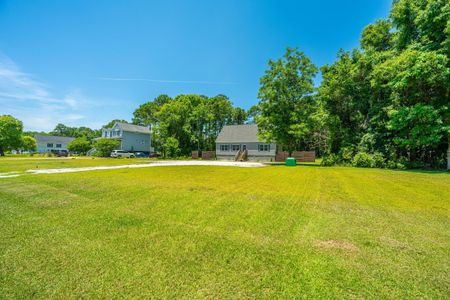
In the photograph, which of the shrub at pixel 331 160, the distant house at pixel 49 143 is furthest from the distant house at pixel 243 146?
the distant house at pixel 49 143

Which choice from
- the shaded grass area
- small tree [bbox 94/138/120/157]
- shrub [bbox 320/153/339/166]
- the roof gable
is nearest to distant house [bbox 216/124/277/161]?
shrub [bbox 320/153/339/166]

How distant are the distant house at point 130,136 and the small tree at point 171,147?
33.1ft

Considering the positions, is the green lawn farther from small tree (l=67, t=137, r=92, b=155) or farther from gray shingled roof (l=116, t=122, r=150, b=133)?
small tree (l=67, t=137, r=92, b=155)

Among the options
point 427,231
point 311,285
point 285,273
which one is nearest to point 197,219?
point 285,273

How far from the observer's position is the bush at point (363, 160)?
57.7 ft

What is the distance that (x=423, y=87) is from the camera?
621 inches

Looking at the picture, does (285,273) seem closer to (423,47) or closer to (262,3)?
(262,3)

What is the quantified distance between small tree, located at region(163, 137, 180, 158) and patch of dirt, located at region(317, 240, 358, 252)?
36.9 metres

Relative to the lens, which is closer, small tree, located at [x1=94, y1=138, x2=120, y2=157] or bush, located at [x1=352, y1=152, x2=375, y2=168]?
bush, located at [x1=352, y1=152, x2=375, y2=168]

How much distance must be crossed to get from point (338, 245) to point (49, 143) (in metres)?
79.0

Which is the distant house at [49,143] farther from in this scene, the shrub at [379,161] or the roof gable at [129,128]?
the shrub at [379,161]

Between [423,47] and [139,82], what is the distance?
3199cm

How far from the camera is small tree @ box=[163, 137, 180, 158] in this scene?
125ft

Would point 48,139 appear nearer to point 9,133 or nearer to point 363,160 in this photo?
point 9,133
